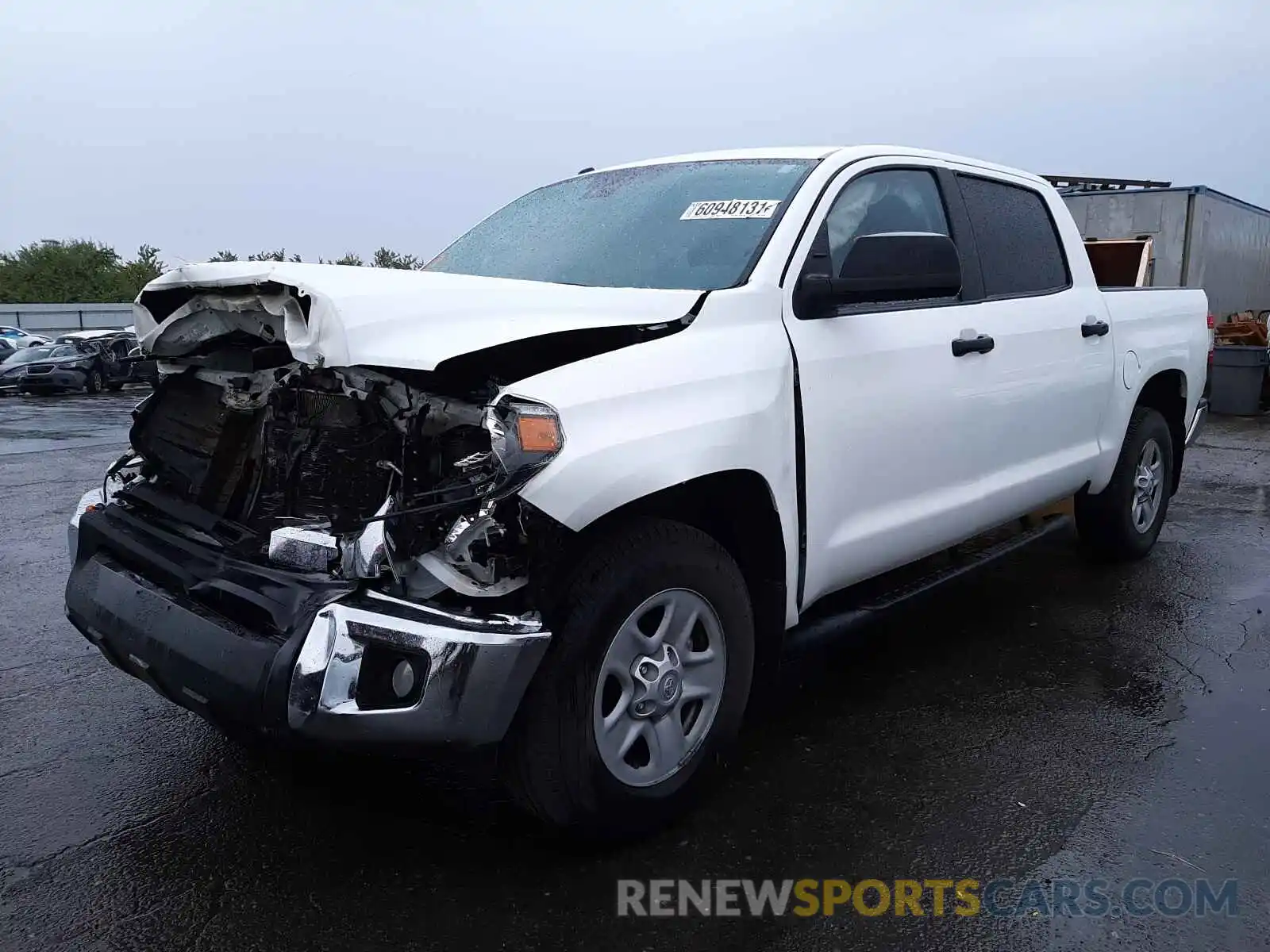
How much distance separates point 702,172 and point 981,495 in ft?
5.13

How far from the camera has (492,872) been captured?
105 inches

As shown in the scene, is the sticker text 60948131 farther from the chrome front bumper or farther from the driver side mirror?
the chrome front bumper

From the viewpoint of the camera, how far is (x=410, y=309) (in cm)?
257

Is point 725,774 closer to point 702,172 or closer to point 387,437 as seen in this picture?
point 387,437

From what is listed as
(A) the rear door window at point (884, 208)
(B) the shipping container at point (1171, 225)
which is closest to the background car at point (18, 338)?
(B) the shipping container at point (1171, 225)

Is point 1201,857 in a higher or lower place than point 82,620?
lower

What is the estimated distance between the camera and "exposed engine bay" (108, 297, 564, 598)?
94.7 inches

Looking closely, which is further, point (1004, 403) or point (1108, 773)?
point (1004, 403)

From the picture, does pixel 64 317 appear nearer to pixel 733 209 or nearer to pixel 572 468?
pixel 733 209

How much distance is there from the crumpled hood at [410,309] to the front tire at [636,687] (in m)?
0.58

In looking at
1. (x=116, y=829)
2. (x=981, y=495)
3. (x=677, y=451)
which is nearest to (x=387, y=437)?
(x=677, y=451)

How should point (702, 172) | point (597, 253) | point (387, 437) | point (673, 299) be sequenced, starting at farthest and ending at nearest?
point (702, 172) → point (597, 253) → point (673, 299) → point (387, 437)

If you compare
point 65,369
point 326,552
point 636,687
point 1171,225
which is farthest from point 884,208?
point 65,369

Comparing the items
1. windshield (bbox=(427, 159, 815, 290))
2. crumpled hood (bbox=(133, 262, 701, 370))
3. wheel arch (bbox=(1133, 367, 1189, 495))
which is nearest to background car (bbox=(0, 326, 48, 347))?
windshield (bbox=(427, 159, 815, 290))
